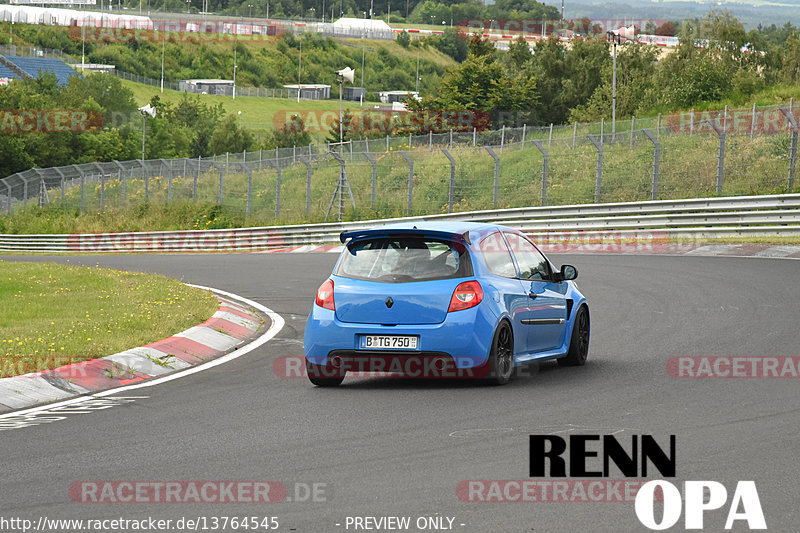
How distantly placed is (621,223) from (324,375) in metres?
20.5

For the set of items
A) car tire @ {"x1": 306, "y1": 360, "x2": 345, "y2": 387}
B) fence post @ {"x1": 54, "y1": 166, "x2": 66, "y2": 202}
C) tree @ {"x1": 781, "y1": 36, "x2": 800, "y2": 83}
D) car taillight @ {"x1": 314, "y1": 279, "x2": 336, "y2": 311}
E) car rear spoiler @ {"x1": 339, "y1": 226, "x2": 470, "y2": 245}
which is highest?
tree @ {"x1": 781, "y1": 36, "x2": 800, "y2": 83}

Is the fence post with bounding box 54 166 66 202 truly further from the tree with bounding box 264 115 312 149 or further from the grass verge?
the tree with bounding box 264 115 312 149

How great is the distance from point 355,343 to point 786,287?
30.7 feet

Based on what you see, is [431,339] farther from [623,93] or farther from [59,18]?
[59,18]

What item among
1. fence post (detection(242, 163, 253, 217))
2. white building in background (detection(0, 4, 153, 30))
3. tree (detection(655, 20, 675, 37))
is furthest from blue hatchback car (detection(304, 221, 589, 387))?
white building in background (detection(0, 4, 153, 30))

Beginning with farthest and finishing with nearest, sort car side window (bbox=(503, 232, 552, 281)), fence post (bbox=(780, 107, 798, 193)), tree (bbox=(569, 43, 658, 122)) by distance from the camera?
tree (bbox=(569, 43, 658, 122)) < fence post (bbox=(780, 107, 798, 193)) < car side window (bbox=(503, 232, 552, 281))

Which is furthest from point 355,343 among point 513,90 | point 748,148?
point 513,90

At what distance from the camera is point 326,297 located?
9906 mm

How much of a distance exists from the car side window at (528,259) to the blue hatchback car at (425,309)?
23 cm

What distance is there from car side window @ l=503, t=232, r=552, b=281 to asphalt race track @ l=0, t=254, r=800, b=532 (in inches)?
36.1

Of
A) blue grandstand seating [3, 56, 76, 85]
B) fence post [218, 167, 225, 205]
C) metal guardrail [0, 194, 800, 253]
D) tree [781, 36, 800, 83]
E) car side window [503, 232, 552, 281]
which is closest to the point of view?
car side window [503, 232, 552, 281]

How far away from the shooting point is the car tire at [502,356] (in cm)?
953

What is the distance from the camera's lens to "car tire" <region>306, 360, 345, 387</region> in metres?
9.81

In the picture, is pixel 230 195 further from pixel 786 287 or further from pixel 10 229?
pixel 786 287
